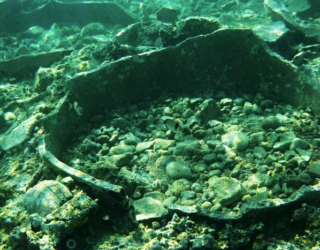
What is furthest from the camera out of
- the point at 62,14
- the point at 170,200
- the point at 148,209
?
the point at 62,14

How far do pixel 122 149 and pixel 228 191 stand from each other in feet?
6.03

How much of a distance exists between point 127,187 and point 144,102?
2.37 m

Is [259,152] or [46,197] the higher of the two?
[46,197]

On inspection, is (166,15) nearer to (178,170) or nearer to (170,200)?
(178,170)

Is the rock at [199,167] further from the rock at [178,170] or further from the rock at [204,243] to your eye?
the rock at [204,243]

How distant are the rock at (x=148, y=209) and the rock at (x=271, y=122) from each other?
7.08 ft

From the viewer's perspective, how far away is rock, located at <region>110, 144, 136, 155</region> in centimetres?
445

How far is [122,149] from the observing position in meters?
4.47

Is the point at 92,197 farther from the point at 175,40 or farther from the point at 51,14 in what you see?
the point at 51,14

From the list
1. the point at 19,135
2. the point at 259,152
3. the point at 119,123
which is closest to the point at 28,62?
the point at 19,135

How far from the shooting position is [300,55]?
5402 mm

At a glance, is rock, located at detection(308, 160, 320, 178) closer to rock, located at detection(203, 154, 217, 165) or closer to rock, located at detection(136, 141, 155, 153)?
rock, located at detection(203, 154, 217, 165)

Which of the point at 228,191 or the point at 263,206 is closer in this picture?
the point at 263,206

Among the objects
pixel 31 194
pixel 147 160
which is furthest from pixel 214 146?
pixel 31 194
